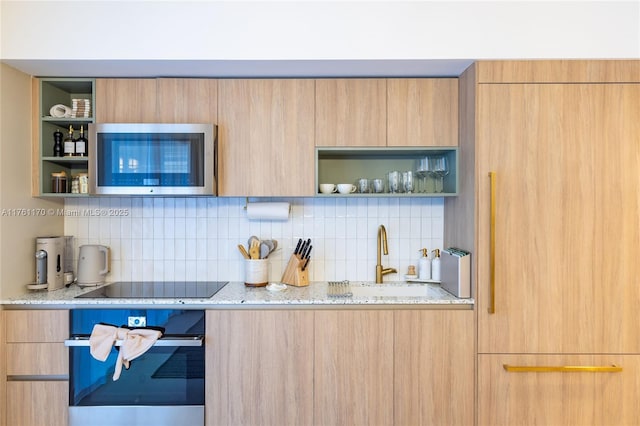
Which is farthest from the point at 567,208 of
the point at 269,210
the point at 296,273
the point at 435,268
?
the point at 269,210

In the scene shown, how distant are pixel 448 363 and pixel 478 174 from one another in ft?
3.18

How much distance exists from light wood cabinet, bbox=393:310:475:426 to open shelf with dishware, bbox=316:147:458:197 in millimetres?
704

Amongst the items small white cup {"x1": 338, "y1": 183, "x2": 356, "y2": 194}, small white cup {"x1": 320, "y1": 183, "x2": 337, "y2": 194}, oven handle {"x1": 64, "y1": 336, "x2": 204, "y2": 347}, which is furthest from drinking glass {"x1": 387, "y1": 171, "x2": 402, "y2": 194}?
oven handle {"x1": 64, "y1": 336, "x2": 204, "y2": 347}

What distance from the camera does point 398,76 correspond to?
2.17 metres

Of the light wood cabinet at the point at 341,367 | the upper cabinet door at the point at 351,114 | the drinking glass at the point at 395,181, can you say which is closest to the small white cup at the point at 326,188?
the upper cabinet door at the point at 351,114

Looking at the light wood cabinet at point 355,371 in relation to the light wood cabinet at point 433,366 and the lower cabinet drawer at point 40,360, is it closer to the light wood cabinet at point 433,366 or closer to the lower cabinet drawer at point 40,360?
the light wood cabinet at point 433,366

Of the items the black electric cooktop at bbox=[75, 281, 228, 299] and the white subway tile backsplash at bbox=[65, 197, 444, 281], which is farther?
the white subway tile backsplash at bbox=[65, 197, 444, 281]

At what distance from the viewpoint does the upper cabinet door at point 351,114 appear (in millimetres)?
2156

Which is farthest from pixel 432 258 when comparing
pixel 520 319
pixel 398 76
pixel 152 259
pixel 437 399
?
pixel 152 259

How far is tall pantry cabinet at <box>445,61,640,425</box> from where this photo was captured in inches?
75.3

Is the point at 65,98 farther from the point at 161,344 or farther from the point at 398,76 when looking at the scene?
the point at 398,76

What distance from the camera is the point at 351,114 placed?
2.16m

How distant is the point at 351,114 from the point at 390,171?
1.65ft
